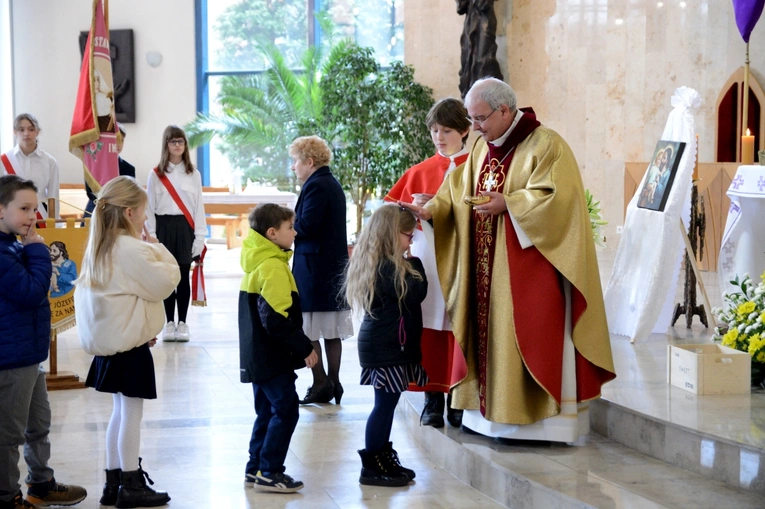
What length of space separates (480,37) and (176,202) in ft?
16.4

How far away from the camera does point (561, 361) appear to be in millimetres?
3879

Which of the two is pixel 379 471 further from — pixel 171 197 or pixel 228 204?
pixel 228 204

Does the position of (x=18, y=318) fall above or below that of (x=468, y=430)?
above

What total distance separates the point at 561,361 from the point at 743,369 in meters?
1.04

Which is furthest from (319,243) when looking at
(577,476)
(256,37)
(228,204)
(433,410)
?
(256,37)

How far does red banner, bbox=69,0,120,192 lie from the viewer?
6.01 m

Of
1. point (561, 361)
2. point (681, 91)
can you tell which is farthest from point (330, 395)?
point (681, 91)

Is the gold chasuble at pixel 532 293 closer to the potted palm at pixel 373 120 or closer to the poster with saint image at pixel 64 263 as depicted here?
the poster with saint image at pixel 64 263

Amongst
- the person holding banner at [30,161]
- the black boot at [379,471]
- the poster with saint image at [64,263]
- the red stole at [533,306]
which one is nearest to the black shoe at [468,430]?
the red stole at [533,306]

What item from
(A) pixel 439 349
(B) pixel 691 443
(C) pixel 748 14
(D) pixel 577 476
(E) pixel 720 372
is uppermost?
(C) pixel 748 14

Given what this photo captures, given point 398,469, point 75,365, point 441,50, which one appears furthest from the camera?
point 441,50

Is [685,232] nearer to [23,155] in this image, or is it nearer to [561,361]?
[561,361]

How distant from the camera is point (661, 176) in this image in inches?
228

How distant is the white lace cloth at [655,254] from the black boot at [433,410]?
1.79 metres
